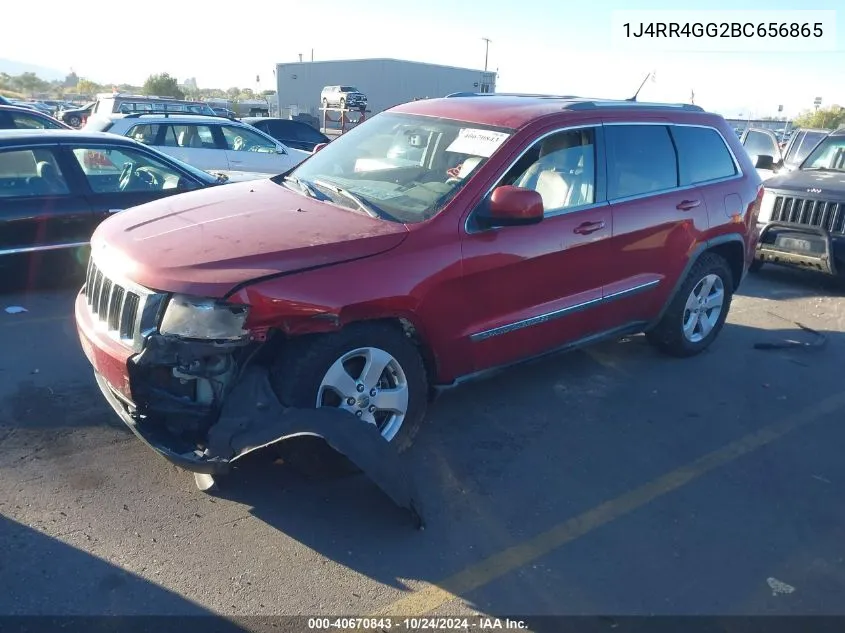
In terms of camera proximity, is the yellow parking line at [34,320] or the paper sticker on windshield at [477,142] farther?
the yellow parking line at [34,320]

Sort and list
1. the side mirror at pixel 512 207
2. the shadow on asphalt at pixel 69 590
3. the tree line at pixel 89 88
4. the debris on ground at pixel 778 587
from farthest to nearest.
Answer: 1. the tree line at pixel 89 88
2. the side mirror at pixel 512 207
3. the debris on ground at pixel 778 587
4. the shadow on asphalt at pixel 69 590

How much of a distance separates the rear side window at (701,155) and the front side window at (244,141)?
26.1 ft

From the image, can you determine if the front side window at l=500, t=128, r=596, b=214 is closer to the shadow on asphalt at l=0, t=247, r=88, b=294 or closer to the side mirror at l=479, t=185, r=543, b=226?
the side mirror at l=479, t=185, r=543, b=226

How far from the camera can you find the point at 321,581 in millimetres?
2840

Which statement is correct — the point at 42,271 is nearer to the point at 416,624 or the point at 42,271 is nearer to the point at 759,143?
the point at 416,624

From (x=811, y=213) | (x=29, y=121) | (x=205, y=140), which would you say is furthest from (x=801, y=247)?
(x=29, y=121)

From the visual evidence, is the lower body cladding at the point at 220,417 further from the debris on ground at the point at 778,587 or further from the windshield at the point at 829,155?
the windshield at the point at 829,155

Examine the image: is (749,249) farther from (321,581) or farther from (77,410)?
(77,410)

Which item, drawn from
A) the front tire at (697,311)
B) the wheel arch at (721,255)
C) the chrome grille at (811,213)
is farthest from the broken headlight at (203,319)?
the chrome grille at (811,213)

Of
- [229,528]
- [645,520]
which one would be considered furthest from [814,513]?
[229,528]

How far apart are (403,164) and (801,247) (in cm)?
575

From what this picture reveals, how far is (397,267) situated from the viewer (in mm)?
3396

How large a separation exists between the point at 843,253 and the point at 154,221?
7244mm

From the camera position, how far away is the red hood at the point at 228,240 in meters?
3.05
